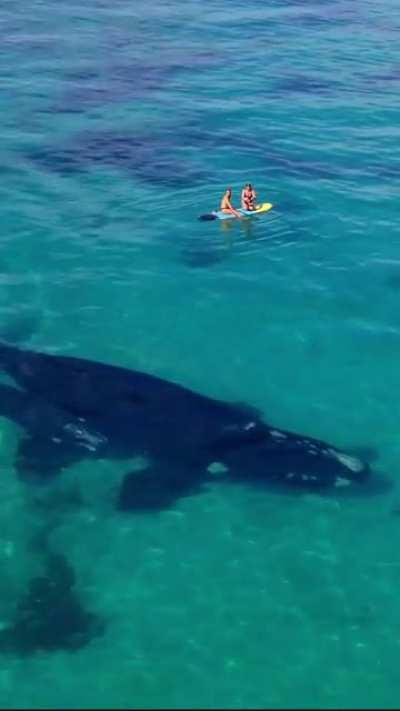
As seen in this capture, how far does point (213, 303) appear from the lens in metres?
44.5

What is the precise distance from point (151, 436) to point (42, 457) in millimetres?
4174

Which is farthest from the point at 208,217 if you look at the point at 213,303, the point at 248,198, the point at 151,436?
the point at 151,436

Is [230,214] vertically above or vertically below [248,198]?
below

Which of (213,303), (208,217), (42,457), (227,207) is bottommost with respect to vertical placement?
(42,457)

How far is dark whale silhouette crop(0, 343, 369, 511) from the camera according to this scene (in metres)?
34.0

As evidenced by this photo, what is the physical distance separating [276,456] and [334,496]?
8.41 ft

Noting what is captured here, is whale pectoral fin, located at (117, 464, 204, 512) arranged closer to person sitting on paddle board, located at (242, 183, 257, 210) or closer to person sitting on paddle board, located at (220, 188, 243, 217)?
person sitting on paddle board, located at (220, 188, 243, 217)

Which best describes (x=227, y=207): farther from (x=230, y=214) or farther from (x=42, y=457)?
(x=42, y=457)

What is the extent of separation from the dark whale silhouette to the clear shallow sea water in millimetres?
767

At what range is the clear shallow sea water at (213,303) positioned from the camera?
28.6 metres

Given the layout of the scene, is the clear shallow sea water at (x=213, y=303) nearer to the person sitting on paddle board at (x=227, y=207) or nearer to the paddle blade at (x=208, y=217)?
the paddle blade at (x=208, y=217)

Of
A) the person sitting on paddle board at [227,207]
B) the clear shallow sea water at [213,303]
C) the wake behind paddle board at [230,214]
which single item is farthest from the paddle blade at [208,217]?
the person sitting on paddle board at [227,207]

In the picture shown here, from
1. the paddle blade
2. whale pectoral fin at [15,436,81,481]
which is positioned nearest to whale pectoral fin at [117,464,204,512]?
whale pectoral fin at [15,436,81,481]

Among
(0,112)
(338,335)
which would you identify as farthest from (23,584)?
(0,112)
